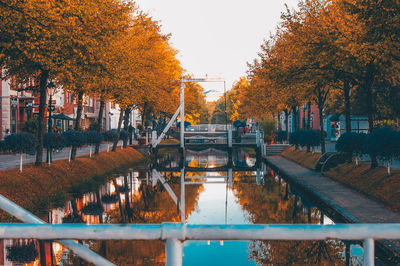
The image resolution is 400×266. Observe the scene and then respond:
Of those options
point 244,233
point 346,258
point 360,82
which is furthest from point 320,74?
point 244,233

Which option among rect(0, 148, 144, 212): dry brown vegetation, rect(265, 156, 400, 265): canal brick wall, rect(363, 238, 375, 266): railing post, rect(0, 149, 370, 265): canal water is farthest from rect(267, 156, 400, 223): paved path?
rect(0, 148, 144, 212): dry brown vegetation

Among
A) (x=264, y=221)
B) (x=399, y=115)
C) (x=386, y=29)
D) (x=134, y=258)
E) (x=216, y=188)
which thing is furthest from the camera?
(x=399, y=115)

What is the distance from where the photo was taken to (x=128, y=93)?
21016 millimetres

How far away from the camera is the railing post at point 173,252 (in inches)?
83.4

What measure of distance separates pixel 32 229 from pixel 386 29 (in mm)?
12491

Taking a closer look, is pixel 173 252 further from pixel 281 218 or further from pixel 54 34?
pixel 54 34

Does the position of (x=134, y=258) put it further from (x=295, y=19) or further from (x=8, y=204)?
(x=295, y=19)

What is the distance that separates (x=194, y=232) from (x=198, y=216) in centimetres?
1006

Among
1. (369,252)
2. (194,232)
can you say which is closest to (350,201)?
(369,252)

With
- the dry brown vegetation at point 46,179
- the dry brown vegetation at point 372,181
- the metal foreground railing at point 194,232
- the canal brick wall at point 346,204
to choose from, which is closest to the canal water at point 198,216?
the canal brick wall at point 346,204

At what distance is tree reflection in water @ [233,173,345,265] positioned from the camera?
7.40 meters

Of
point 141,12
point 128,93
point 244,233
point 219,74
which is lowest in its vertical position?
point 244,233

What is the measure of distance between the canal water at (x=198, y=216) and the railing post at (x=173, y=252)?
503 cm

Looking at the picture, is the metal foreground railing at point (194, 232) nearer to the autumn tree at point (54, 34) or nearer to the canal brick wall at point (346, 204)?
the canal brick wall at point (346, 204)
